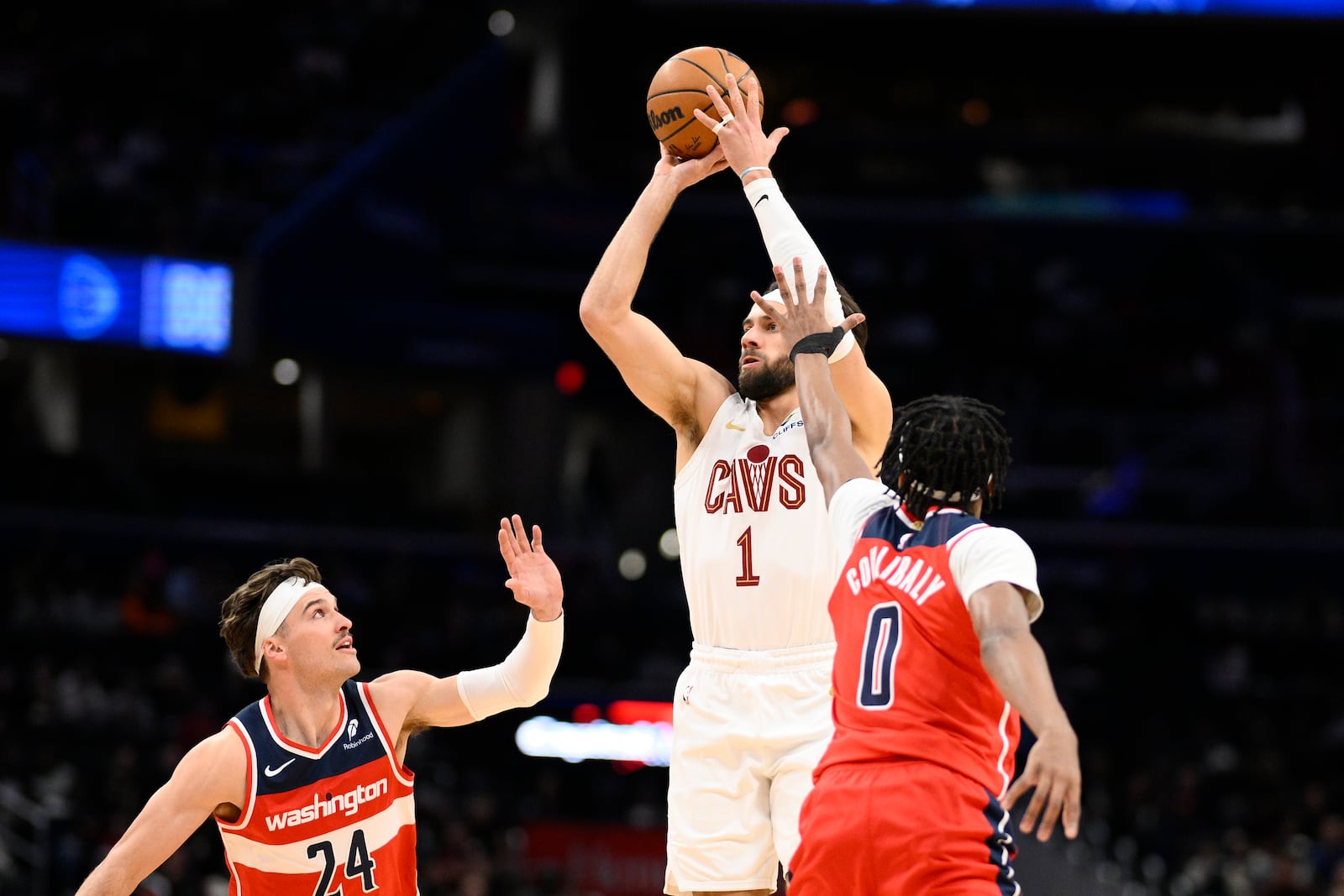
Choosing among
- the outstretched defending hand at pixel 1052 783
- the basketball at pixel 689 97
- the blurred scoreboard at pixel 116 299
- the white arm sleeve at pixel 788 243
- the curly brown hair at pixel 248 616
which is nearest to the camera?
the outstretched defending hand at pixel 1052 783

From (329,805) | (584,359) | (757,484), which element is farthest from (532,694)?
(584,359)

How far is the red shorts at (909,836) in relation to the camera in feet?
13.3

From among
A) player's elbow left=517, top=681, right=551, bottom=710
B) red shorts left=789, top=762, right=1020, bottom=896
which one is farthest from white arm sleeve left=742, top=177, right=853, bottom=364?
player's elbow left=517, top=681, right=551, bottom=710

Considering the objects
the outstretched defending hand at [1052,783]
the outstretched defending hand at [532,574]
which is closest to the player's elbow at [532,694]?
the outstretched defending hand at [532,574]

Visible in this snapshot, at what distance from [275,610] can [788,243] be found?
2059 millimetres

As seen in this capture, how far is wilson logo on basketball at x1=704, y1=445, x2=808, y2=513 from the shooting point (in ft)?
18.4

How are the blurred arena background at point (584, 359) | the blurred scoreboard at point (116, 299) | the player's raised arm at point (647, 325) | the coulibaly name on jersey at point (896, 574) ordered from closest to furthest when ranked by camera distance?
the coulibaly name on jersey at point (896, 574) < the player's raised arm at point (647, 325) < the blurred arena background at point (584, 359) < the blurred scoreboard at point (116, 299)

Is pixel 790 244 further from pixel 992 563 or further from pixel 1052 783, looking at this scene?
pixel 1052 783

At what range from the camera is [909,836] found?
4059mm

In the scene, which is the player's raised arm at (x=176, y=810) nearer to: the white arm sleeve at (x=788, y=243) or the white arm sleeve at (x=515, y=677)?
the white arm sleeve at (x=515, y=677)

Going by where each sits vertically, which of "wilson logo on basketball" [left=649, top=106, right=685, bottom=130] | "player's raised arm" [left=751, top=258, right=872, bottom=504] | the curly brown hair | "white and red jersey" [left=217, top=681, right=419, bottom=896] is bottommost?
"white and red jersey" [left=217, top=681, right=419, bottom=896]

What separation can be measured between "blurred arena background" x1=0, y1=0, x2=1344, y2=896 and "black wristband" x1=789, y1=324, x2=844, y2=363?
8975 mm

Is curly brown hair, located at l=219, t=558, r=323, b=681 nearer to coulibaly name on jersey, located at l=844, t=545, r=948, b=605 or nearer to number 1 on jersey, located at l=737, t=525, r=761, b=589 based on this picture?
number 1 on jersey, located at l=737, t=525, r=761, b=589

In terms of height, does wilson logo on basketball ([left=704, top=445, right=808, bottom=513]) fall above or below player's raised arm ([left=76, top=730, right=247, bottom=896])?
above
